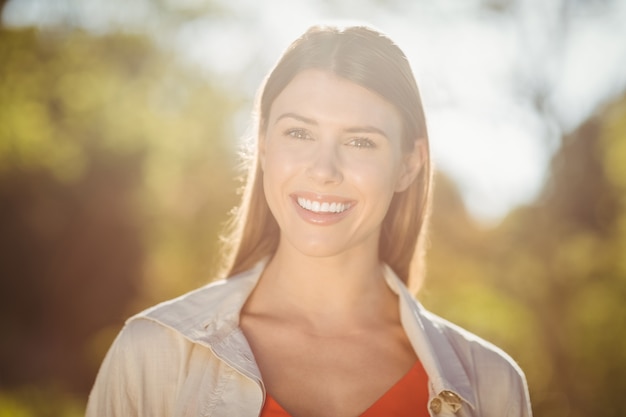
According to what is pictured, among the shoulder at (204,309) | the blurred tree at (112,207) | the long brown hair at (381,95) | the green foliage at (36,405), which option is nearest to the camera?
the shoulder at (204,309)

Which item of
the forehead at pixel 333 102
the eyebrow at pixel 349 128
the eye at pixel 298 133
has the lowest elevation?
the eye at pixel 298 133

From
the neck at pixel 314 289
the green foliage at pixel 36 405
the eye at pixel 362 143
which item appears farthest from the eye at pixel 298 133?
the green foliage at pixel 36 405

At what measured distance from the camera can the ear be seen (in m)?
3.45

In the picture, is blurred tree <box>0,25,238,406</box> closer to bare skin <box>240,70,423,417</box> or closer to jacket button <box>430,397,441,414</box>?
bare skin <box>240,70,423,417</box>

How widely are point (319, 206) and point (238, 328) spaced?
21.9 inches

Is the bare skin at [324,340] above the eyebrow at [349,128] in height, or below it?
below

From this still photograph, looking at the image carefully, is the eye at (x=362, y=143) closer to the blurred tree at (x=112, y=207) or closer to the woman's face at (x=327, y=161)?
the woman's face at (x=327, y=161)

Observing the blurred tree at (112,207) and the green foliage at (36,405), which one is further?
the blurred tree at (112,207)

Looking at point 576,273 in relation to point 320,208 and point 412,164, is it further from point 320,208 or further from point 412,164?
point 320,208

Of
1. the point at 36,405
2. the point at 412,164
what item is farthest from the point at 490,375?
the point at 36,405

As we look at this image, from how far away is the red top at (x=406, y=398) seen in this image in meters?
2.98

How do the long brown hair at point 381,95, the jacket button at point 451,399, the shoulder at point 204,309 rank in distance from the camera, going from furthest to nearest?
the long brown hair at point 381,95, the jacket button at point 451,399, the shoulder at point 204,309

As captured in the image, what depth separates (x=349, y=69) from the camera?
10.2 ft

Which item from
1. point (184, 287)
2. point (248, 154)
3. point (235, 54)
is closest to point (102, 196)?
point (184, 287)
